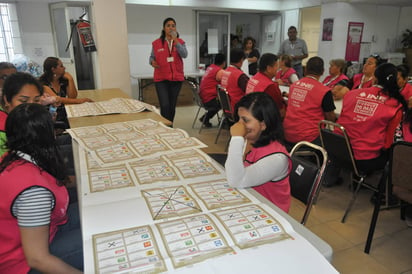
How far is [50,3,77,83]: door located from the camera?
5.32 metres

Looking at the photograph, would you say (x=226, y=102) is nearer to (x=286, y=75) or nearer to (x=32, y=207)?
(x=286, y=75)

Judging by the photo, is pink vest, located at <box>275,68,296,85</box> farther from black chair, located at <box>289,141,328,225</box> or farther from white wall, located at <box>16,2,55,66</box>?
white wall, located at <box>16,2,55,66</box>

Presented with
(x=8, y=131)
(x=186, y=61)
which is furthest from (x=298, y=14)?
(x=8, y=131)

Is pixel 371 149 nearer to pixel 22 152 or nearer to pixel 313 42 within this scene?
pixel 22 152

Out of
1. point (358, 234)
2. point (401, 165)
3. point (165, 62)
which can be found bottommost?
point (358, 234)

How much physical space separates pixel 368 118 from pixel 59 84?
8.88 ft

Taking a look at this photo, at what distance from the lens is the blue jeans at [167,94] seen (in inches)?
152

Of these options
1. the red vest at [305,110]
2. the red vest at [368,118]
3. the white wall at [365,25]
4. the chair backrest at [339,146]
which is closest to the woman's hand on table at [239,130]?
the chair backrest at [339,146]

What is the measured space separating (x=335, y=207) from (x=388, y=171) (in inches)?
31.3

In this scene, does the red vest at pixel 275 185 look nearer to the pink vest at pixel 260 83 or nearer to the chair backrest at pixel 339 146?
the chair backrest at pixel 339 146

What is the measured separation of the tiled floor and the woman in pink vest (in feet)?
6.89

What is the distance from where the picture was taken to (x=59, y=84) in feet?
9.84

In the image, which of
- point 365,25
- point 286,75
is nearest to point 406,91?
point 286,75

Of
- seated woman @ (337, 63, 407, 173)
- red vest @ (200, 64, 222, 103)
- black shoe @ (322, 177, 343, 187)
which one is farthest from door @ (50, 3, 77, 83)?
seated woman @ (337, 63, 407, 173)
